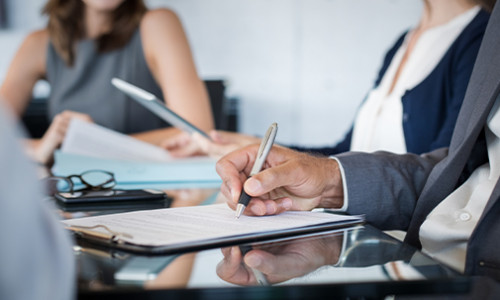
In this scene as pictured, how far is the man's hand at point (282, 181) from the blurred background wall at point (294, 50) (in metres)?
3.33

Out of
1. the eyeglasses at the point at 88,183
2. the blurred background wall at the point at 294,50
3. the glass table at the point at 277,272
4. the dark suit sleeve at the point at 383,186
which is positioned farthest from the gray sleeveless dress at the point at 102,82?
the blurred background wall at the point at 294,50

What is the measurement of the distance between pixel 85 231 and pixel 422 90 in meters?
1.15

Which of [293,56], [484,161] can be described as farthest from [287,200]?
[293,56]

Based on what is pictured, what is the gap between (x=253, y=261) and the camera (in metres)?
0.50

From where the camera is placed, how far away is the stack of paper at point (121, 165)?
1203mm

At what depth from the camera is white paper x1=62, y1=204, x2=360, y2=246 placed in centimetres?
56

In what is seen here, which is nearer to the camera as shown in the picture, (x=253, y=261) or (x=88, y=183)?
(x=253, y=261)

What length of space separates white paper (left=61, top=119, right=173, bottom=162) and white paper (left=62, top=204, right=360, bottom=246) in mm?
593

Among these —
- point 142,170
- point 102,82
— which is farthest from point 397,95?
point 102,82

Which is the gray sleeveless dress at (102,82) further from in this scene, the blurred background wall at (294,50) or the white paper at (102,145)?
the blurred background wall at (294,50)

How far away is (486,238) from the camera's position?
0.74m

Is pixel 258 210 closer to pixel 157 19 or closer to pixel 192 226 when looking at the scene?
pixel 192 226

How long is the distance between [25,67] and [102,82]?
0.31 meters

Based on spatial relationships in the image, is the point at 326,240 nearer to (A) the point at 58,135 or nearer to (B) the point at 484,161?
(B) the point at 484,161
